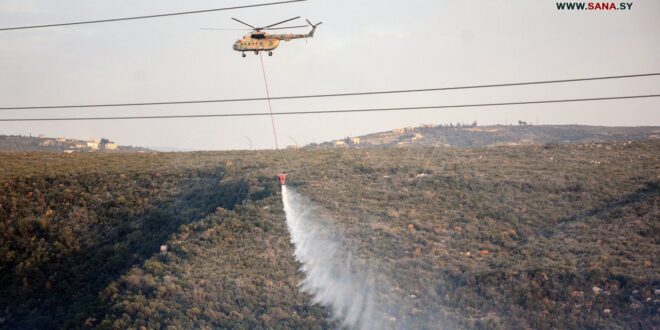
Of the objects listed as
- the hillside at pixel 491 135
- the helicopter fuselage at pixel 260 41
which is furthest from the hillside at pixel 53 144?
the helicopter fuselage at pixel 260 41

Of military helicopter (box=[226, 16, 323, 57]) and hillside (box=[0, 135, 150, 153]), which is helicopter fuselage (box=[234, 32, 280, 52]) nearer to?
military helicopter (box=[226, 16, 323, 57])

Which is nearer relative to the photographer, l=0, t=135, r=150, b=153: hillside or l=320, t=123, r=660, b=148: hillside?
l=320, t=123, r=660, b=148: hillside

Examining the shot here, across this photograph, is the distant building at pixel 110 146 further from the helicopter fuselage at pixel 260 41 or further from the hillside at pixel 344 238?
the helicopter fuselage at pixel 260 41

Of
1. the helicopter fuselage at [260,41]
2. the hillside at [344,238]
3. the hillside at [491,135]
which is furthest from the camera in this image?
the hillside at [491,135]

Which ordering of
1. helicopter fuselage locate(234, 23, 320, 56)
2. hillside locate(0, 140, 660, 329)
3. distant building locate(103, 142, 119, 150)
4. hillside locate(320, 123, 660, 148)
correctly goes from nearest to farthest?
hillside locate(0, 140, 660, 329)
helicopter fuselage locate(234, 23, 320, 56)
hillside locate(320, 123, 660, 148)
distant building locate(103, 142, 119, 150)

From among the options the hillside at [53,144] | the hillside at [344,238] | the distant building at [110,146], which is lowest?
the hillside at [344,238]

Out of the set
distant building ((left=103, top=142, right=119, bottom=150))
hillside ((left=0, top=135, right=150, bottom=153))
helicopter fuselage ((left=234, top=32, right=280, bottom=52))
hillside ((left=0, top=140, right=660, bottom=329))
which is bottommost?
hillside ((left=0, top=140, right=660, bottom=329))

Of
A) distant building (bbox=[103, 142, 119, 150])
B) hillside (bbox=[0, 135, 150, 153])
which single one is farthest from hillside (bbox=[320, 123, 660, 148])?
hillside (bbox=[0, 135, 150, 153])
